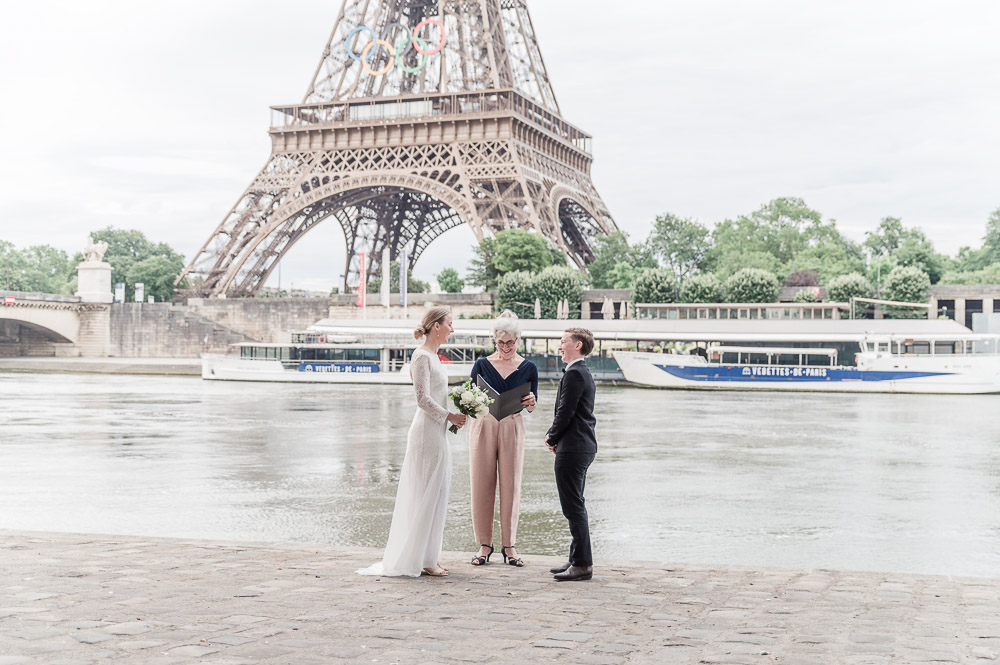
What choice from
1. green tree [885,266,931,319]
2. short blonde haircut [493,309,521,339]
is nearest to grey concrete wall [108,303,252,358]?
green tree [885,266,931,319]

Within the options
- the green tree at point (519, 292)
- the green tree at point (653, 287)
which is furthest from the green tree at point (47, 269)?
the green tree at point (653, 287)

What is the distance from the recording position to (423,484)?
6746 mm

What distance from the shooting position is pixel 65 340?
69312mm

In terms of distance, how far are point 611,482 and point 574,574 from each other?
6.82 metres

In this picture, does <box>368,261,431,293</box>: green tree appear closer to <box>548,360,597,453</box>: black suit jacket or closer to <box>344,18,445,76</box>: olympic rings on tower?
<box>344,18,445,76</box>: olympic rings on tower

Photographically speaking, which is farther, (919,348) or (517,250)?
(517,250)

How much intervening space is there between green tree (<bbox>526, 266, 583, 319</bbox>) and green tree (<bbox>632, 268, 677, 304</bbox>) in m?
3.58

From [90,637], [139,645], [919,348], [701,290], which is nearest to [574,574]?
[139,645]

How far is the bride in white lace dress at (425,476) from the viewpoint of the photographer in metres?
6.56

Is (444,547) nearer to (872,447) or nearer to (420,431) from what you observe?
(420,431)

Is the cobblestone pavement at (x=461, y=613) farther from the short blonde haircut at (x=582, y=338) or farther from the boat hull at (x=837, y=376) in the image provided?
the boat hull at (x=837, y=376)

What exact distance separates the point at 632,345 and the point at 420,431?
47.1 m

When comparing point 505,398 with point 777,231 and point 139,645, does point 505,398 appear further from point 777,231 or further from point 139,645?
point 777,231

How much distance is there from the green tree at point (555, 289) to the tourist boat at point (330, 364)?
45.9 feet
